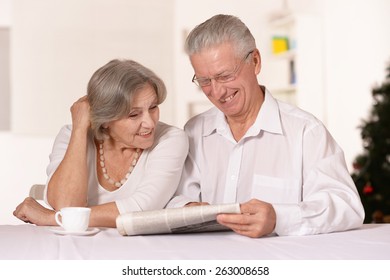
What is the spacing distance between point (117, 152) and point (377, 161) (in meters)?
2.72

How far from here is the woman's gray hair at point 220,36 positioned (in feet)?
6.04

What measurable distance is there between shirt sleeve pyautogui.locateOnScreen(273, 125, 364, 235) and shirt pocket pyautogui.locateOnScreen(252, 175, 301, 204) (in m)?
0.04

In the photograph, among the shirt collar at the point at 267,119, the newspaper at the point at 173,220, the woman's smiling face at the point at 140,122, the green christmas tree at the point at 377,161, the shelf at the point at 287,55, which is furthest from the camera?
the shelf at the point at 287,55

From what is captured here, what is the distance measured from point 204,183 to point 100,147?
1.21 feet

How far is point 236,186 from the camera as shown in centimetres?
196

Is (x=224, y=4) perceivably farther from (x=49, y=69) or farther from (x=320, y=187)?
(x=320, y=187)

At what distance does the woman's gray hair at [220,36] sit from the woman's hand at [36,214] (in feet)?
2.16

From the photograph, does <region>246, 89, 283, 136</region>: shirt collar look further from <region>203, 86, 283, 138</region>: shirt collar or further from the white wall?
the white wall

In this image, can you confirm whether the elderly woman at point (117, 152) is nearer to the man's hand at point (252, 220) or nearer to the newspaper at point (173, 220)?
the newspaper at point (173, 220)

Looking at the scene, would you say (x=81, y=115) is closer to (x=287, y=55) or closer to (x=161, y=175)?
(x=161, y=175)

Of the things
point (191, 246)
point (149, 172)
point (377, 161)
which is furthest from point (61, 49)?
point (191, 246)

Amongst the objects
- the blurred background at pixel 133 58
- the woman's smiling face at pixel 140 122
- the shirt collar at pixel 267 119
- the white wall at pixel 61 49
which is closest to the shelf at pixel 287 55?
the blurred background at pixel 133 58

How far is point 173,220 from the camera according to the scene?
1.42m

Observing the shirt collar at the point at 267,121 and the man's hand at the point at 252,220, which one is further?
the shirt collar at the point at 267,121
